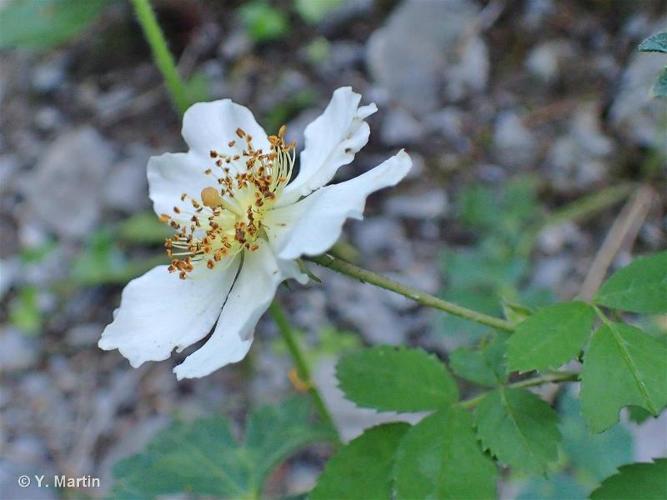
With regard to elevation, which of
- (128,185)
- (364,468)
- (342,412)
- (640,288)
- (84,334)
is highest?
(640,288)

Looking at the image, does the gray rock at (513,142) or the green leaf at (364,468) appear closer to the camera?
the green leaf at (364,468)

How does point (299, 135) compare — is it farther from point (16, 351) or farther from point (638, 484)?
point (638, 484)

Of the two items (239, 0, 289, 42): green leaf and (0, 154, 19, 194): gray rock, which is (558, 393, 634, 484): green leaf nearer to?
(239, 0, 289, 42): green leaf

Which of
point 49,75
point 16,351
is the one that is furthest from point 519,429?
point 49,75

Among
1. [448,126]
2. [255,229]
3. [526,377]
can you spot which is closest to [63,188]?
[448,126]

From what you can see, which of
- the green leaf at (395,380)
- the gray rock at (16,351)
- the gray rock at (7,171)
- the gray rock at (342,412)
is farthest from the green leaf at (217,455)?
the gray rock at (7,171)

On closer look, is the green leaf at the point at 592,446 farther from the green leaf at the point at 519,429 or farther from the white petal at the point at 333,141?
the white petal at the point at 333,141
